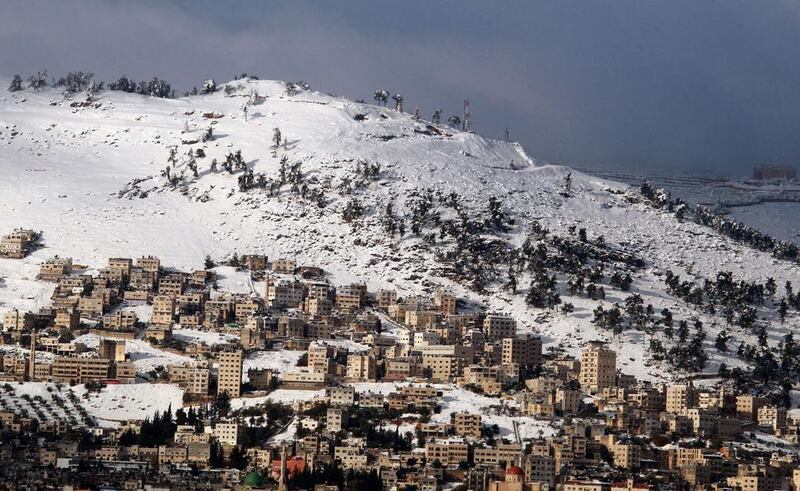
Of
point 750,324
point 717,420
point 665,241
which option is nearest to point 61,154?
point 665,241

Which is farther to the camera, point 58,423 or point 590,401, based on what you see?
point 590,401

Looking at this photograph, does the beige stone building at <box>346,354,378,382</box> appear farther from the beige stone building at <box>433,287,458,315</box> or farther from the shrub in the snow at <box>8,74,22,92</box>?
the shrub in the snow at <box>8,74,22,92</box>

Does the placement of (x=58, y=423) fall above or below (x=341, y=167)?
below

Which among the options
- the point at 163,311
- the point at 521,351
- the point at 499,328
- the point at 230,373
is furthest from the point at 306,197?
the point at 230,373

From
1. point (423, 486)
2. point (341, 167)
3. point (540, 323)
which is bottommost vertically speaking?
point (423, 486)

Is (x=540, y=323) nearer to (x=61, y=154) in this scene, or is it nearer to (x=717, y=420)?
(x=717, y=420)

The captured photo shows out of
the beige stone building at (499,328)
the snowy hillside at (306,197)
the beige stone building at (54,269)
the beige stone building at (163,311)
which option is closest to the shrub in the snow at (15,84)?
the snowy hillside at (306,197)

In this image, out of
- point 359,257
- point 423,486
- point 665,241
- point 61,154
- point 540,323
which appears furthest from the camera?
point 61,154
